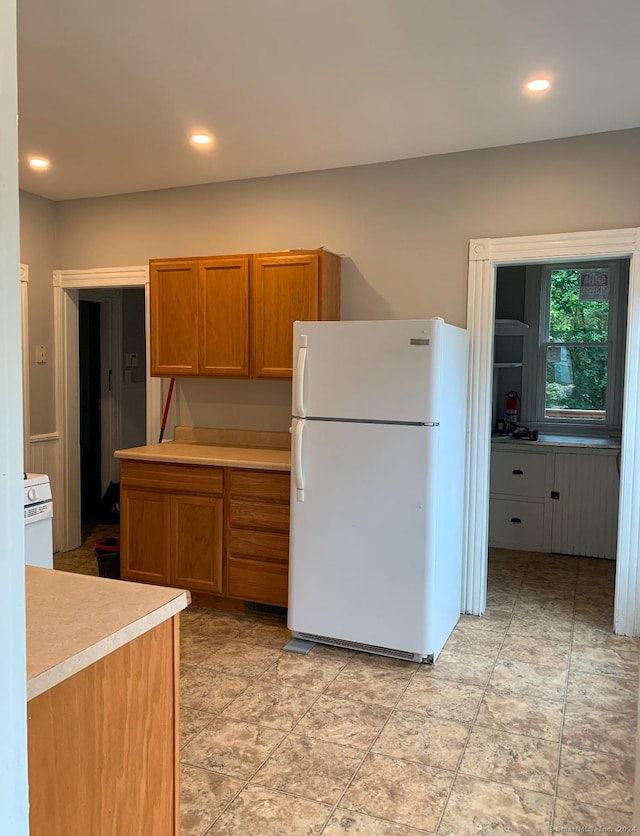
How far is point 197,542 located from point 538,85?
2.83 metres

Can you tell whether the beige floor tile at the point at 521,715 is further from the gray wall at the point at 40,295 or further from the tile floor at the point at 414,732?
the gray wall at the point at 40,295

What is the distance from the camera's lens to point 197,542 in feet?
12.2

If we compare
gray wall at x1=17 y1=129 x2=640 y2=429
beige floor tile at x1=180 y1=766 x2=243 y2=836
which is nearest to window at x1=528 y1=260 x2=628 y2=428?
gray wall at x1=17 y1=129 x2=640 y2=429

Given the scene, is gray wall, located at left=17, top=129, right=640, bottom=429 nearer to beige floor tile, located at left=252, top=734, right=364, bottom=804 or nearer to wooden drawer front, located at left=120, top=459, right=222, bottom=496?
wooden drawer front, located at left=120, top=459, right=222, bottom=496

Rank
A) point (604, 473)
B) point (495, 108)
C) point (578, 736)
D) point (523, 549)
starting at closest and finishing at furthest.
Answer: point (578, 736), point (495, 108), point (604, 473), point (523, 549)

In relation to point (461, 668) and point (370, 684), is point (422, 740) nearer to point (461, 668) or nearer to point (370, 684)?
point (370, 684)

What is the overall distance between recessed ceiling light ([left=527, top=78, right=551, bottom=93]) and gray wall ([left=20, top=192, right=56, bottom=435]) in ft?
11.1

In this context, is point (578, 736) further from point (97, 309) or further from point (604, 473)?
point (97, 309)

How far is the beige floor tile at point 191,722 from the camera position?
245cm

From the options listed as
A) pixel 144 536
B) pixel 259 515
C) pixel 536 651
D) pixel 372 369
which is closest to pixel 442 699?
pixel 536 651

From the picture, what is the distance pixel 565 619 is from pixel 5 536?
3.47 metres

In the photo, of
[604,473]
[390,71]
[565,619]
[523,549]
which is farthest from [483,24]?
[523,549]

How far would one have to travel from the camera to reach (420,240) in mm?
3701

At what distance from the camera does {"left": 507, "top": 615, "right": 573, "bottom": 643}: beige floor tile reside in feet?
11.1
